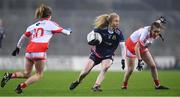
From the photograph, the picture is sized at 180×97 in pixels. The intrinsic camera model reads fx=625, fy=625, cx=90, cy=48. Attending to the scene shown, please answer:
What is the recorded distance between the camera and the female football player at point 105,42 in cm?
1543

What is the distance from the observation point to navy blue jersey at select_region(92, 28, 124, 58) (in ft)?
51.2

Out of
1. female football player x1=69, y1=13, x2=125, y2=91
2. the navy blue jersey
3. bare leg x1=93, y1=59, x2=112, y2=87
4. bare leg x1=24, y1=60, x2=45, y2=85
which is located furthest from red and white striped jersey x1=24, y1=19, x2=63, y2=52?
bare leg x1=93, y1=59, x2=112, y2=87

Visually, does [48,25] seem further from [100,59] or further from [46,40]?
[100,59]

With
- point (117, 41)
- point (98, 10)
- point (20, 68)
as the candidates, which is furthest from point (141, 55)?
point (98, 10)

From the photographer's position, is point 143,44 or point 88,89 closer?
point 143,44

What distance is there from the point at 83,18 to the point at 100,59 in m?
27.0

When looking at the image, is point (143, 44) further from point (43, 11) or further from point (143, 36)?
point (43, 11)

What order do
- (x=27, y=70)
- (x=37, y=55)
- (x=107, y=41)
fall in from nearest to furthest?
(x=37, y=55), (x=27, y=70), (x=107, y=41)

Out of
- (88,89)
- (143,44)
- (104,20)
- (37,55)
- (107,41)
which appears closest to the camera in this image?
(37,55)

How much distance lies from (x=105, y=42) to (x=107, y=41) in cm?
6

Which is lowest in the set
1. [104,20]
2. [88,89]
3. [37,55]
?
[88,89]

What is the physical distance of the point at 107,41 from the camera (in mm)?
15719

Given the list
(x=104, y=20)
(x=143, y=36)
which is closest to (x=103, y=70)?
(x=104, y=20)

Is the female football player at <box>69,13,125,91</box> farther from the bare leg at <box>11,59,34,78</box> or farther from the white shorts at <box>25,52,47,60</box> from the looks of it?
the white shorts at <box>25,52,47,60</box>
